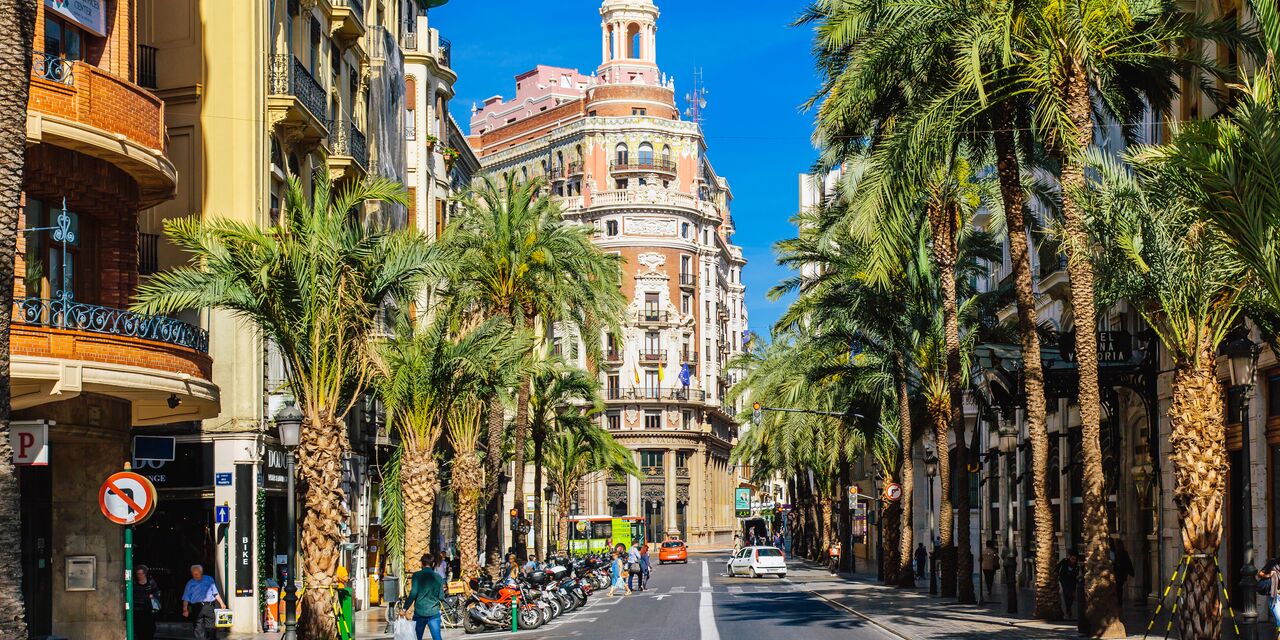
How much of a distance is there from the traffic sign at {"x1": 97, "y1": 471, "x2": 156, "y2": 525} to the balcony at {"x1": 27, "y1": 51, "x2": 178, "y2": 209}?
7550 mm

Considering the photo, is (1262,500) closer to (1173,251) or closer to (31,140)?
(1173,251)

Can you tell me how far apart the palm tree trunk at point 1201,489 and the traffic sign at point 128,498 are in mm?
14266

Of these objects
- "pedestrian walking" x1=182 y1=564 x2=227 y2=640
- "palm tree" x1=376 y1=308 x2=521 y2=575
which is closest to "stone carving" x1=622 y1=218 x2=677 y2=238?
"palm tree" x1=376 y1=308 x2=521 y2=575

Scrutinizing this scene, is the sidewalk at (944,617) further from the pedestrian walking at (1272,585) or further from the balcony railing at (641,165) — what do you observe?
the balcony railing at (641,165)

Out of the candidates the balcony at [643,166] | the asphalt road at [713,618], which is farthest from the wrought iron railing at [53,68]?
the balcony at [643,166]

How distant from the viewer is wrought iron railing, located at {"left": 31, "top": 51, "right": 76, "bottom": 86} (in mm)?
23156

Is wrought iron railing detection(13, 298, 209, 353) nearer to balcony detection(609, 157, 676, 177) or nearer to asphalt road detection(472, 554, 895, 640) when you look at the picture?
asphalt road detection(472, 554, 895, 640)

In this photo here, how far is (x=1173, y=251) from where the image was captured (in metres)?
23.3

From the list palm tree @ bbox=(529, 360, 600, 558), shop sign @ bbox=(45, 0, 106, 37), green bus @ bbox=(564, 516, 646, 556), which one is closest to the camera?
shop sign @ bbox=(45, 0, 106, 37)

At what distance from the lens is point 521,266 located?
4350cm

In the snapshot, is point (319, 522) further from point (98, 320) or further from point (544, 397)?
point (544, 397)

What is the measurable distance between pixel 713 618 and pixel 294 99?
14694 mm

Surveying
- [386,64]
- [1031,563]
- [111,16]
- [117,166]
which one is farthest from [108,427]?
[1031,563]

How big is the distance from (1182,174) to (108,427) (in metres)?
17.9
